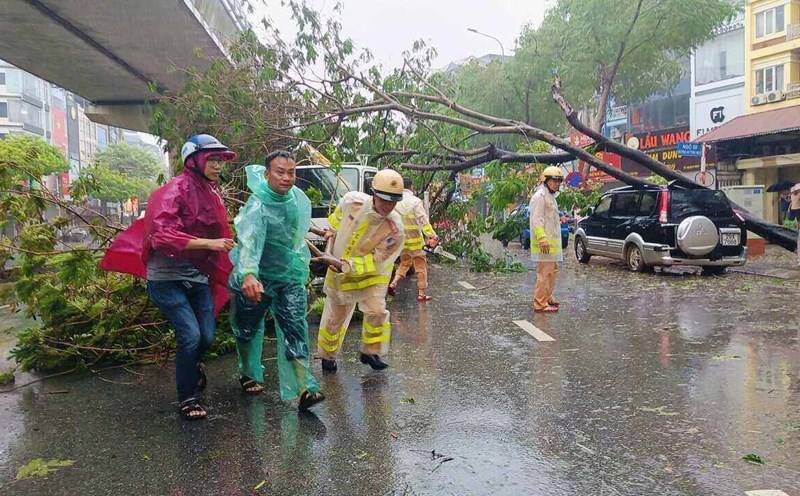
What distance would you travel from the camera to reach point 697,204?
1227 cm

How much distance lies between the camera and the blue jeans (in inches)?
172

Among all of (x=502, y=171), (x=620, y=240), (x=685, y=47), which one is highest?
(x=685, y=47)

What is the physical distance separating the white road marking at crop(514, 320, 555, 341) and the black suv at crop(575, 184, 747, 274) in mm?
5371

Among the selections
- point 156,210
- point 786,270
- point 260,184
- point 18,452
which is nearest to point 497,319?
point 260,184

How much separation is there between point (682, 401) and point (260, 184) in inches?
129

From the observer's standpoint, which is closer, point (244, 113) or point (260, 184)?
point (260, 184)

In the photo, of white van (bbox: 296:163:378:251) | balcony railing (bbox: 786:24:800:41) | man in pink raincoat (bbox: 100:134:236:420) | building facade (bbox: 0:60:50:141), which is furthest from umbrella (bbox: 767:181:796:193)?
building facade (bbox: 0:60:50:141)

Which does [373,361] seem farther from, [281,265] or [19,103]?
[19,103]

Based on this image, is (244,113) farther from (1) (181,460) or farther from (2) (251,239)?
(1) (181,460)

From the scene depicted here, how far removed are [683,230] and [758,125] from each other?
1732 centimetres

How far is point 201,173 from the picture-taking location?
4500mm

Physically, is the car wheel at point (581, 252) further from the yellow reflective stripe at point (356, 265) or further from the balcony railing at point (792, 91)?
the balcony railing at point (792, 91)

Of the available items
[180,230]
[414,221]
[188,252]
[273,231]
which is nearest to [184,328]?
[188,252]

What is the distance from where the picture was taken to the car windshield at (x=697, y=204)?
1223cm
